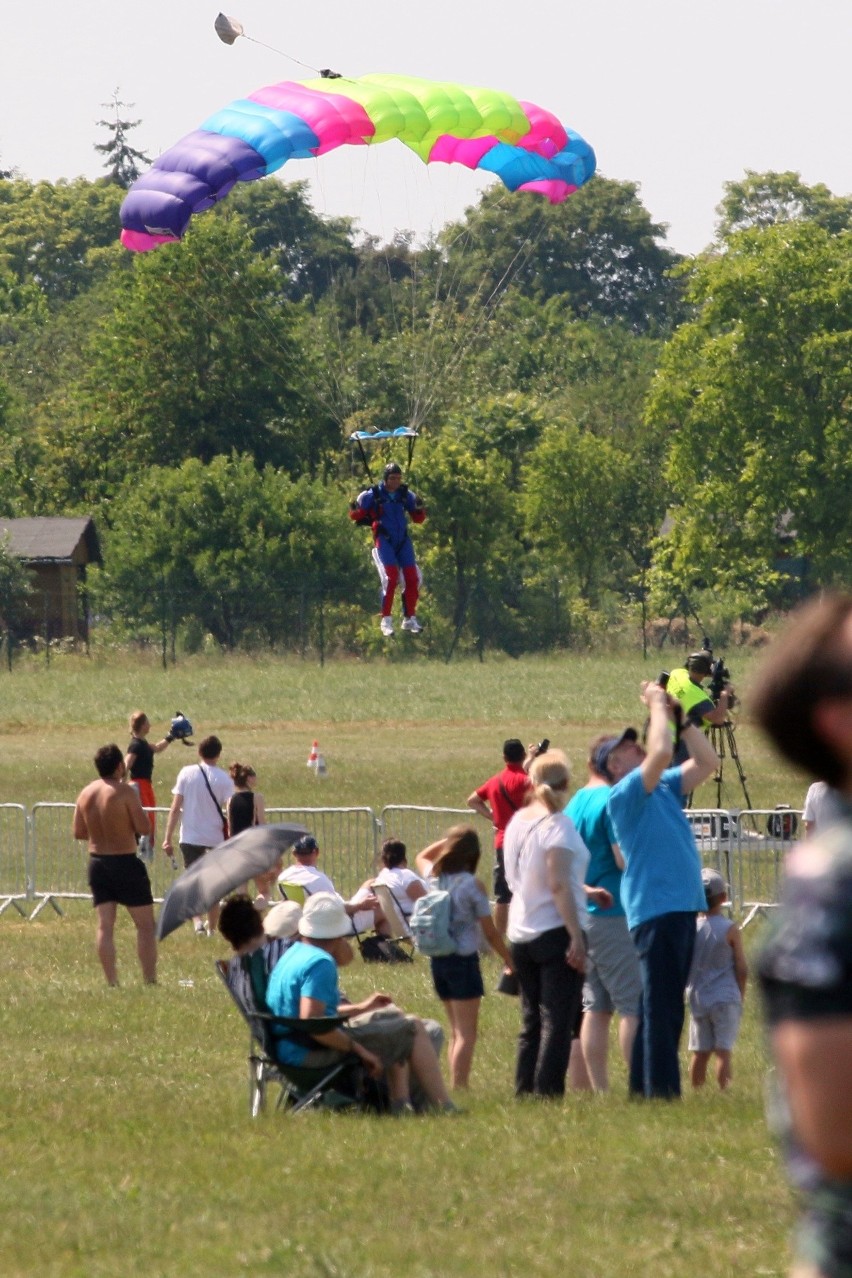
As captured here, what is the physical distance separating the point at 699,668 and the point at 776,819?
5646 millimetres

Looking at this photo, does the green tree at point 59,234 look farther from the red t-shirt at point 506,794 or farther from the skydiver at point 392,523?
the red t-shirt at point 506,794

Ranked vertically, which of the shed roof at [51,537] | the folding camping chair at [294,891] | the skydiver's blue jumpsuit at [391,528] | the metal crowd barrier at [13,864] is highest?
the shed roof at [51,537]

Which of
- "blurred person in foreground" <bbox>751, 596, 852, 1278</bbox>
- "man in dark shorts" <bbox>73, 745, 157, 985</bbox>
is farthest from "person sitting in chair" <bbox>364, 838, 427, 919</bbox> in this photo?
"blurred person in foreground" <bbox>751, 596, 852, 1278</bbox>

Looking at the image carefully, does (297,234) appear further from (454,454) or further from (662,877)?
(662,877)

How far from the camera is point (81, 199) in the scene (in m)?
107

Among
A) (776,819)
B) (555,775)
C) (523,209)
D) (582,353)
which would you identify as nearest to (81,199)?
(523,209)

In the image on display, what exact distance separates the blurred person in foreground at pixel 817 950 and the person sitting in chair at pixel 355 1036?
5.77m

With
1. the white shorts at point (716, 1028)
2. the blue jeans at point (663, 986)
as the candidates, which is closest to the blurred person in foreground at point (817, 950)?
the blue jeans at point (663, 986)

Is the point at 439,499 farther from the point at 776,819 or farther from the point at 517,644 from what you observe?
the point at 776,819

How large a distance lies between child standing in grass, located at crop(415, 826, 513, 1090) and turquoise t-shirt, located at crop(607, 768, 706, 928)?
3.71ft

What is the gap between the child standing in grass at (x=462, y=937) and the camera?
8875 millimetres

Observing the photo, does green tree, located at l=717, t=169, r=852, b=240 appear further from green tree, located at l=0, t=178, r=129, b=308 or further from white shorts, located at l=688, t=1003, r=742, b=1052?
white shorts, located at l=688, t=1003, r=742, b=1052

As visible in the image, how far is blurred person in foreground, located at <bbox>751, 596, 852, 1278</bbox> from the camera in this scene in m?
2.24

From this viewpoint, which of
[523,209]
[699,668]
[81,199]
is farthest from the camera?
[81,199]
